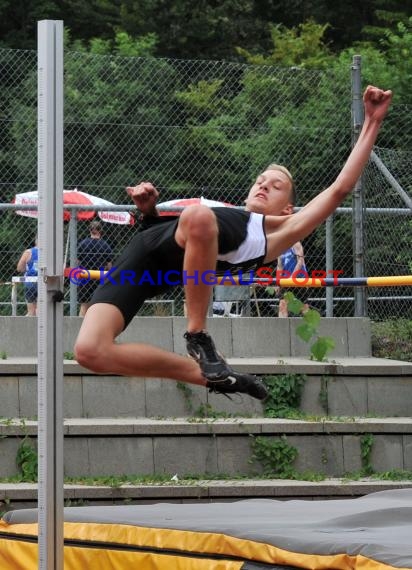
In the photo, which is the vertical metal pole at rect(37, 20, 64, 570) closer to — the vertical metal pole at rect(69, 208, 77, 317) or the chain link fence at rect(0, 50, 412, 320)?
the vertical metal pole at rect(69, 208, 77, 317)

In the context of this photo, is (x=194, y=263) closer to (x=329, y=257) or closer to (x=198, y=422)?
(x=198, y=422)

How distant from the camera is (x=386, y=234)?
29.6ft

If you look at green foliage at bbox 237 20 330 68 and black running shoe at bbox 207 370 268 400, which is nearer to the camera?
black running shoe at bbox 207 370 268 400

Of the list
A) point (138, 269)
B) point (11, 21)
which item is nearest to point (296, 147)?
point (138, 269)

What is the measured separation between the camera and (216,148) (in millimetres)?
9086

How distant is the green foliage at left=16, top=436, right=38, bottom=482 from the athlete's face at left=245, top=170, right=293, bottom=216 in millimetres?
2610

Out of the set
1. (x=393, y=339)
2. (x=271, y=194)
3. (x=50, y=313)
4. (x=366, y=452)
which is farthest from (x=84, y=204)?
(x=50, y=313)

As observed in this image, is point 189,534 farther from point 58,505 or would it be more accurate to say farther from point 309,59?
point 309,59

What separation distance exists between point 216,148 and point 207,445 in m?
2.70

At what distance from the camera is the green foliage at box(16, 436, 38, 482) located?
7125 mm

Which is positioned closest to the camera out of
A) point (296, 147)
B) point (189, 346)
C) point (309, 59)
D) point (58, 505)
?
point (58, 505)

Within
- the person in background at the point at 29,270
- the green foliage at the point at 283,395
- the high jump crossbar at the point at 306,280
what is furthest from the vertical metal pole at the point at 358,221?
the person in background at the point at 29,270

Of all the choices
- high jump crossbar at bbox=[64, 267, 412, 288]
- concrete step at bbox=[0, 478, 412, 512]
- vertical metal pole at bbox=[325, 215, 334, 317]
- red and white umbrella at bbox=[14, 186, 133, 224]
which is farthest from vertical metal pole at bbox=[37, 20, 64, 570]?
vertical metal pole at bbox=[325, 215, 334, 317]

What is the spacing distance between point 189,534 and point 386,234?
478 centimetres
